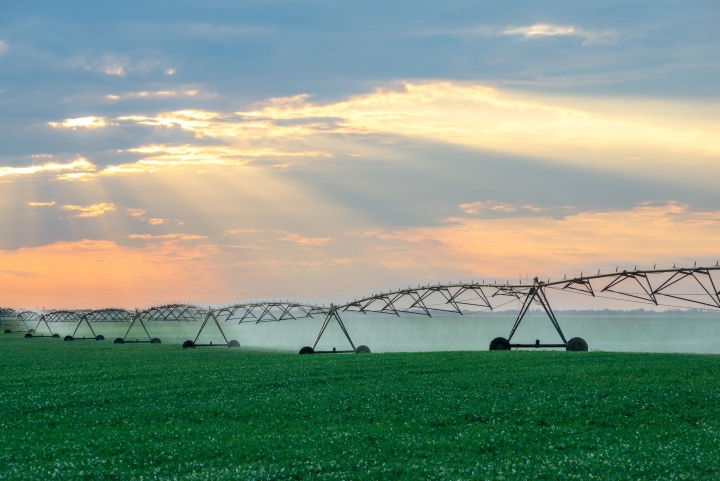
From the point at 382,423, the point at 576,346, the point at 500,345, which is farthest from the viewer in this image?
the point at 500,345

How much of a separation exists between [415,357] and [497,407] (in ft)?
66.6

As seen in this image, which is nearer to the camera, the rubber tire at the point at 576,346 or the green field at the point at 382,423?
the green field at the point at 382,423

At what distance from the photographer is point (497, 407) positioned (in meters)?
25.9

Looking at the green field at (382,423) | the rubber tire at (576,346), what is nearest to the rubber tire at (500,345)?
the rubber tire at (576,346)

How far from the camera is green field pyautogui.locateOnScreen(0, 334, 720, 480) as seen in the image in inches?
741


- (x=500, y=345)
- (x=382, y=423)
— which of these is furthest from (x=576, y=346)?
(x=382, y=423)

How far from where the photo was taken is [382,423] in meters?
24.1

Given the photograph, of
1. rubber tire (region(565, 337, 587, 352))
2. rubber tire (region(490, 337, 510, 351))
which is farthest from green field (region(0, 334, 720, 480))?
rubber tire (region(490, 337, 510, 351))

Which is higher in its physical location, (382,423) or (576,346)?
(576,346)

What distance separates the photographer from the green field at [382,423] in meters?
18.8

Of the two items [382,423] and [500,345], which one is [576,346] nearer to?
[500,345]

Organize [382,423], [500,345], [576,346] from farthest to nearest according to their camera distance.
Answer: [500,345]
[576,346]
[382,423]

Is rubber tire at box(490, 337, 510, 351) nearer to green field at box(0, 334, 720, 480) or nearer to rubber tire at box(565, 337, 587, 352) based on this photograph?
rubber tire at box(565, 337, 587, 352)

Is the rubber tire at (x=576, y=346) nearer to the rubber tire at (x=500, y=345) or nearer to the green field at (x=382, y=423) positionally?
the rubber tire at (x=500, y=345)
